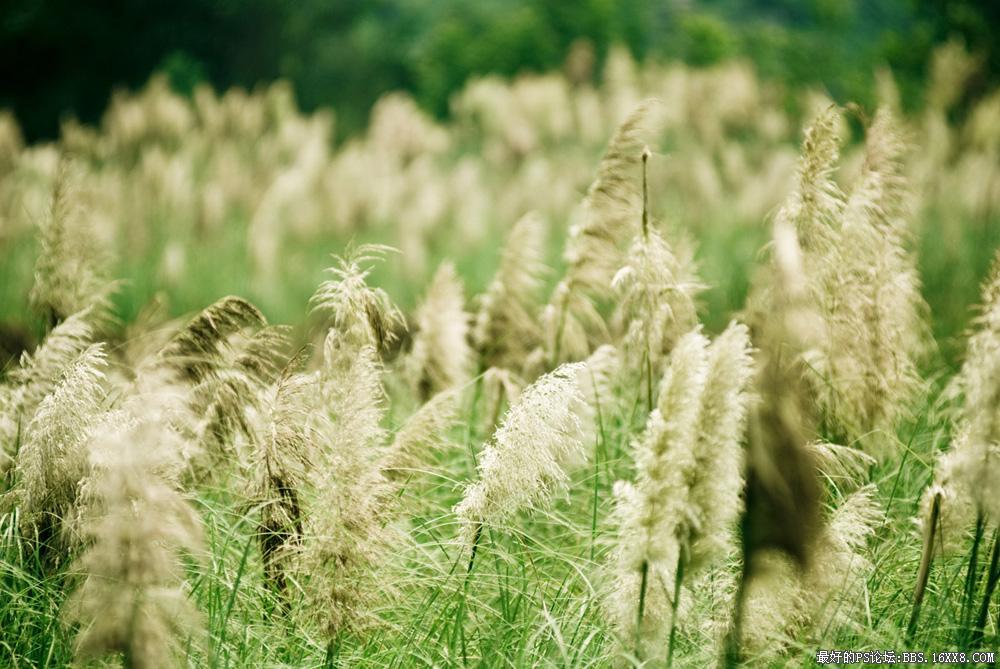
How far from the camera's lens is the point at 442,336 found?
4035mm

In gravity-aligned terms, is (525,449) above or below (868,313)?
below

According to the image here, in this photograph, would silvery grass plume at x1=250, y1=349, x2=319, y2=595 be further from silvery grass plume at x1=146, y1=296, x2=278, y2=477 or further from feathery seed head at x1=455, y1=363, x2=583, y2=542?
feathery seed head at x1=455, y1=363, x2=583, y2=542

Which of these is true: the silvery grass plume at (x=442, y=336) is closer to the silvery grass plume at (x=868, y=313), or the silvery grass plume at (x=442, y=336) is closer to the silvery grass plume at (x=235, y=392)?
the silvery grass plume at (x=235, y=392)

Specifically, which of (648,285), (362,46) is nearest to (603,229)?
(648,285)

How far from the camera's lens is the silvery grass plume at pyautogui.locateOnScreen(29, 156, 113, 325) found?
386cm

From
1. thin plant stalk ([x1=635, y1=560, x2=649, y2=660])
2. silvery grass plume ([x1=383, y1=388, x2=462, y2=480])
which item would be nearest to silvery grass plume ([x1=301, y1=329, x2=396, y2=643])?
silvery grass plume ([x1=383, y1=388, x2=462, y2=480])

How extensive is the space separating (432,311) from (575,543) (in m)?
1.18

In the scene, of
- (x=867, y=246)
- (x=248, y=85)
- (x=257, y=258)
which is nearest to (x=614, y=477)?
(x=867, y=246)

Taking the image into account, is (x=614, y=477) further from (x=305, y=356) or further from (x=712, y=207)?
(x=712, y=207)

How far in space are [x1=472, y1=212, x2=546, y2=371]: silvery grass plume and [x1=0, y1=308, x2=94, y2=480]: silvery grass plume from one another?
181cm

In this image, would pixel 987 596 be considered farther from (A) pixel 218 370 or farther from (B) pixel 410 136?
(B) pixel 410 136

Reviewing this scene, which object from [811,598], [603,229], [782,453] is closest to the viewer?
[782,453]

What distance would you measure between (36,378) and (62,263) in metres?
0.90

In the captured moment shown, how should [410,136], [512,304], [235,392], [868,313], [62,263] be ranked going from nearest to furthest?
[235,392]
[868,313]
[62,263]
[512,304]
[410,136]
